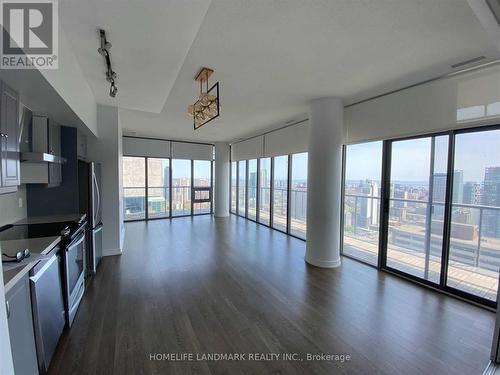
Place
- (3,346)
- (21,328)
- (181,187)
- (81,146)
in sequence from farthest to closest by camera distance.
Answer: (181,187) → (81,146) → (21,328) → (3,346)

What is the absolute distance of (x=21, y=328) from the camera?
1.45 meters

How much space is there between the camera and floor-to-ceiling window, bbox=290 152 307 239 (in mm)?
5590

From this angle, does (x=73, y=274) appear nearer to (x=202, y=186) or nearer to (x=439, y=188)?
(x=439, y=188)

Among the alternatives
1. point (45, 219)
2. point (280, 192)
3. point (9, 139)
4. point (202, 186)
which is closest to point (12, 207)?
point (45, 219)

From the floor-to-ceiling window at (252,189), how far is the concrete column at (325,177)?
12.4 feet

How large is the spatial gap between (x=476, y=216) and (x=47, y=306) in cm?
474

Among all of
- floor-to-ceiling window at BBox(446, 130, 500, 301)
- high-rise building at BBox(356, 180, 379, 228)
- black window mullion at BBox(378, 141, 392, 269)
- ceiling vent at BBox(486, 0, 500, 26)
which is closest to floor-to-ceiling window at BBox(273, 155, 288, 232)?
high-rise building at BBox(356, 180, 379, 228)

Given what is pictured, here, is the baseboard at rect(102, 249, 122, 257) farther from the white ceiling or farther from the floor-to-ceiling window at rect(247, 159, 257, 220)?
the floor-to-ceiling window at rect(247, 159, 257, 220)

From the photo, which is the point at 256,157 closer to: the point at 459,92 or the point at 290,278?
the point at 290,278

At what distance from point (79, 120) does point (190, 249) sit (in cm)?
303

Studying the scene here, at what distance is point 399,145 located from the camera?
3529 mm

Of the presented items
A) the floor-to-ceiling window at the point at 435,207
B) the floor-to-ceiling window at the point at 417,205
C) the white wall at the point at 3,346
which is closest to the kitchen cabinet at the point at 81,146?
the white wall at the point at 3,346

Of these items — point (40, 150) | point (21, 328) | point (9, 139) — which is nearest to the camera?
point (21, 328)

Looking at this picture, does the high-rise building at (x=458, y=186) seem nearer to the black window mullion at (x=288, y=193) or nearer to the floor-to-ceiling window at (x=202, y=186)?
the black window mullion at (x=288, y=193)
